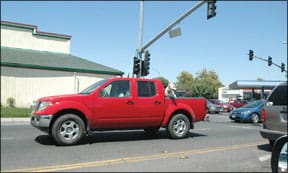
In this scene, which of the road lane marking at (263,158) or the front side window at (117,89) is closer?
the road lane marking at (263,158)

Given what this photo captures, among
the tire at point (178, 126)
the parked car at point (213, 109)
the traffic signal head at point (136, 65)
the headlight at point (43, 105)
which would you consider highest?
the traffic signal head at point (136, 65)

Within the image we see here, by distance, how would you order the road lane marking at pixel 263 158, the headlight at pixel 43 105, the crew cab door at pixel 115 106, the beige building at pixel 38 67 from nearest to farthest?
the road lane marking at pixel 263 158
the headlight at pixel 43 105
the crew cab door at pixel 115 106
the beige building at pixel 38 67

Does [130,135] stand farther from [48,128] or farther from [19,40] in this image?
[19,40]

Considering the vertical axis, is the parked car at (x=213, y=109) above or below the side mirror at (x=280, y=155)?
below

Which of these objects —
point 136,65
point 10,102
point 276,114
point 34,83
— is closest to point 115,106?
point 276,114

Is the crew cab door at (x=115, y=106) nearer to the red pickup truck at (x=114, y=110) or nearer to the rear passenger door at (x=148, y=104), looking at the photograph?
the red pickup truck at (x=114, y=110)

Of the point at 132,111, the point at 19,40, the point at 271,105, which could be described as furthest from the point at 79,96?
the point at 19,40

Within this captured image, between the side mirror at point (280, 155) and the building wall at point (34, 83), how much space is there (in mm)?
22023

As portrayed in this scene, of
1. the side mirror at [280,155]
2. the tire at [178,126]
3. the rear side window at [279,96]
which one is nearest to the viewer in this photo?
the side mirror at [280,155]

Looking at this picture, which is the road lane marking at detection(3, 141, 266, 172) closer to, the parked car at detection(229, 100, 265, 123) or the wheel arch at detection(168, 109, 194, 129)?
the wheel arch at detection(168, 109, 194, 129)

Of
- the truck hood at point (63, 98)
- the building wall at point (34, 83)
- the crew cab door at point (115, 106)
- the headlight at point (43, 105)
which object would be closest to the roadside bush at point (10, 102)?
the building wall at point (34, 83)

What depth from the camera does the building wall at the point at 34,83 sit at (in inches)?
932

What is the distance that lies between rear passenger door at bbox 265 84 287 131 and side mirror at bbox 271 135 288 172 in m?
3.20

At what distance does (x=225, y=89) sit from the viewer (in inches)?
3398
